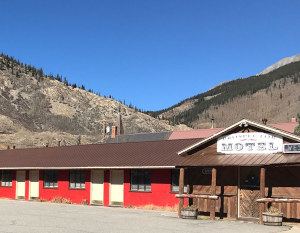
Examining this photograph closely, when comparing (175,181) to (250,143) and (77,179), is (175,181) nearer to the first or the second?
(250,143)

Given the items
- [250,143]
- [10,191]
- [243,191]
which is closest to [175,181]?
[243,191]

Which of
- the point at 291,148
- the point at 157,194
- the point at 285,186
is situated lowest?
the point at 157,194

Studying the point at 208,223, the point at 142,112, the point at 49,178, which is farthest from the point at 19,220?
the point at 142,112

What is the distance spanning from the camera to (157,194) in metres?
26.6

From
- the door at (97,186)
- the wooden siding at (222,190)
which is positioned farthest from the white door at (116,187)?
the wooden siding at (222,190)

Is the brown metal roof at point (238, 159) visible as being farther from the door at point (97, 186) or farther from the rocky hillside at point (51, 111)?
the rocky hillside at point (51, 111)

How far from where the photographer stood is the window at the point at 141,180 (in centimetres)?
2735

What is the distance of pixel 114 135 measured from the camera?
192 feet

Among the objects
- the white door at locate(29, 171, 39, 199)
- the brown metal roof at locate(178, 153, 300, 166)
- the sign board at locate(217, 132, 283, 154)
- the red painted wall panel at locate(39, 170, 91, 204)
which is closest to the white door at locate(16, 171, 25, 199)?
the white door at locate(29, 171, 39, 199)

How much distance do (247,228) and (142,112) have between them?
10903 cm

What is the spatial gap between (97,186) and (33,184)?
21.7ft

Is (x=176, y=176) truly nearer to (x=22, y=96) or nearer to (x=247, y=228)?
(x=247, y=228)

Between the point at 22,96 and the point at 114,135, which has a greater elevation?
the point at 22,96

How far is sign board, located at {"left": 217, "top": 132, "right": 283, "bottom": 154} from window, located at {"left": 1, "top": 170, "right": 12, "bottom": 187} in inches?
783
